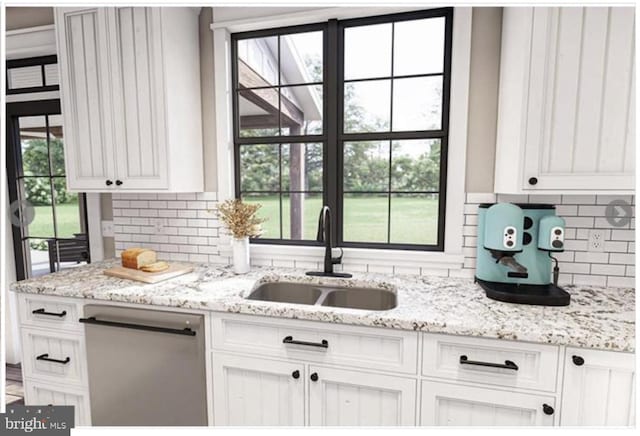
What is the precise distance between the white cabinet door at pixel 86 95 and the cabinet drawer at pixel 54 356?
826mm

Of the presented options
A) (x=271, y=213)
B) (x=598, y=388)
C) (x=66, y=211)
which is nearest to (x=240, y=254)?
(x=271, y=213)

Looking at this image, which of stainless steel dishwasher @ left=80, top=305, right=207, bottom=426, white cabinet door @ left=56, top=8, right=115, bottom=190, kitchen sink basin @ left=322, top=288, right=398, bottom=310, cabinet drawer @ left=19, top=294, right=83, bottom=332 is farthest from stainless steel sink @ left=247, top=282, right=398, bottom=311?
white cabinet door @ left=56, top=8, right=115, bottom=190

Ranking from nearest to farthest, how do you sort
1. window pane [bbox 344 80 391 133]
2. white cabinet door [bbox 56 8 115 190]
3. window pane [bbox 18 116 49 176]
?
white cabinet door [bbox 56 8 115 190]
window pane [bbox 344 80 391 133]
window pane [bbox 18 116 49 176]

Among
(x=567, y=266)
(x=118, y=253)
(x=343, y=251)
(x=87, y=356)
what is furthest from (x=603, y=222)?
(x=118, y=253)

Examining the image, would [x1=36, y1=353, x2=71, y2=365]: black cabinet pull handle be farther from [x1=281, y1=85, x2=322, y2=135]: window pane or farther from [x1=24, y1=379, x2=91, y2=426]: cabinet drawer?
[x1=281, y1=85, x2=322, y2=135]: window pane

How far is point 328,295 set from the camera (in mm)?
1830

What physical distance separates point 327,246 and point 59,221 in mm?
2060

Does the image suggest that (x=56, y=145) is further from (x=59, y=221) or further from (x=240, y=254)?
(x=240, y=254)

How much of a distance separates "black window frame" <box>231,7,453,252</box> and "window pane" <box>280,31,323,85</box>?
5 centimetres

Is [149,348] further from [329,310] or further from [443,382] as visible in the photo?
[443,382]

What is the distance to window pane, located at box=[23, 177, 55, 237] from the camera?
2488mm

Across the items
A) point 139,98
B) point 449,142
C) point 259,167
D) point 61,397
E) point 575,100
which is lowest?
point 61,397

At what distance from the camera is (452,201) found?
181 centimetres

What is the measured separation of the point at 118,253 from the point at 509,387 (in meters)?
2.42
